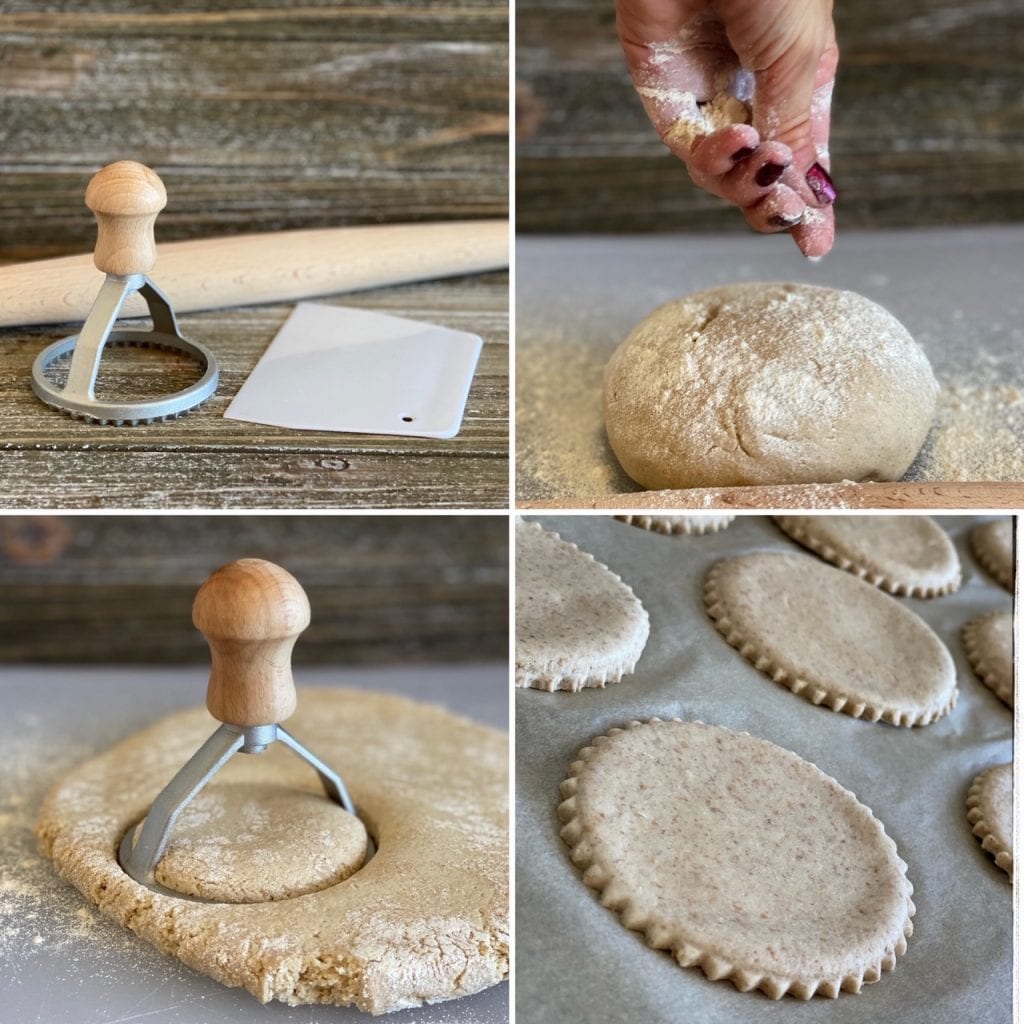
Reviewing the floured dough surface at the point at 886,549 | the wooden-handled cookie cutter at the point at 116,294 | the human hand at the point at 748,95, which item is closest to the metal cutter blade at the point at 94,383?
the wooden-handled cookie cutter at the point at 116,294

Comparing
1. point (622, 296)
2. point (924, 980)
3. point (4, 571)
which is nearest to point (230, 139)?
point (622, 296)

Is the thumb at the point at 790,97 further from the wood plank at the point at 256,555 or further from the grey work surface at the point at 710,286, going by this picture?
the wood plank at the point at 256,555

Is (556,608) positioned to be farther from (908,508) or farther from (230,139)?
(230,139)

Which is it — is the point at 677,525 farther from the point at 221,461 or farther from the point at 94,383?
the point at 94,383

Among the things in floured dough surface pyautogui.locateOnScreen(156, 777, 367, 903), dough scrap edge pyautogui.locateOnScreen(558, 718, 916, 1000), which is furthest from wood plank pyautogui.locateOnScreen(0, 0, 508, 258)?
dough scrap edge pyautogui.locateOnScreen(558, 718, 916, 1000)

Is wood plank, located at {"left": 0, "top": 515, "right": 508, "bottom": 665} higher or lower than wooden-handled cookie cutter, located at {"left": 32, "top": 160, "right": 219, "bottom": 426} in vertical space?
lower

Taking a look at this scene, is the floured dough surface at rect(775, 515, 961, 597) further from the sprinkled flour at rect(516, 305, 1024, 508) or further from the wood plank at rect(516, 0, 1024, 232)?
the wood plank at rect(516, 0, 1024, 232)
